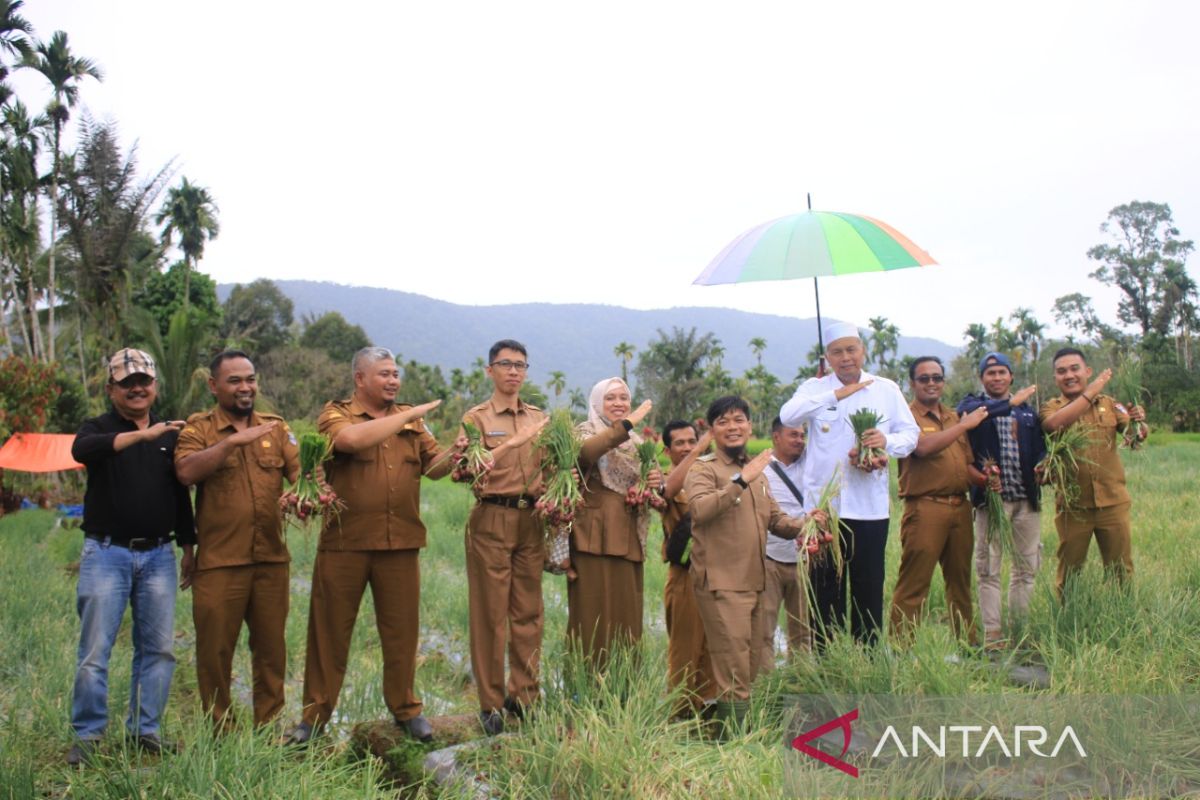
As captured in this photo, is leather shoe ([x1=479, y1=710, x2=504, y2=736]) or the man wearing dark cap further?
the man wearing dark cap

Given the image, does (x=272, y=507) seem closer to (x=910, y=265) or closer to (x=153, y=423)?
(x=153, y=423)

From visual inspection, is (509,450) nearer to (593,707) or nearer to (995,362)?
(593,707)

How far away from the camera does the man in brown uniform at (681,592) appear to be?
18.5 ft

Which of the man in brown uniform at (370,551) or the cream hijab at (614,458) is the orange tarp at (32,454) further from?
the cream hijab at (614,458)

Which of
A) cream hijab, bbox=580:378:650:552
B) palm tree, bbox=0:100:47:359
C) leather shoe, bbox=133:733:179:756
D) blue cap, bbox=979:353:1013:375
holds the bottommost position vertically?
leather shoe, bbox=133:733:179:756

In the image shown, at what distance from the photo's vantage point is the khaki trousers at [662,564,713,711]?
5.66 meters

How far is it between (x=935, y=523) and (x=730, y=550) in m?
1.76

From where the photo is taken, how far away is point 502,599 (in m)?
5.01

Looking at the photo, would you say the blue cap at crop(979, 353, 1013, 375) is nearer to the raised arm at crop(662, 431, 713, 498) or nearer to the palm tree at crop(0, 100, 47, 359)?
the raised arm at crop(662, 431, 713, 498)

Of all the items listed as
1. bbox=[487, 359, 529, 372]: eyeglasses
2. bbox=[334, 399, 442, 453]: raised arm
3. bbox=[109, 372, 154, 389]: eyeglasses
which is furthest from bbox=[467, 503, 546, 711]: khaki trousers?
bbox=[109, 372, 154, 389]: eyeglasses

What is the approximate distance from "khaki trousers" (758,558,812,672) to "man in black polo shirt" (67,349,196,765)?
3.13 m

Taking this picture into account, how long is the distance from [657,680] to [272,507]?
212 cm

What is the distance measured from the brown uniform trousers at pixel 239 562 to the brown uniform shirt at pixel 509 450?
100cm

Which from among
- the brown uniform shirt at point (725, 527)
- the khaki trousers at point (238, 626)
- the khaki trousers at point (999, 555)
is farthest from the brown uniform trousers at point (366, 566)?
the khaki trousers at point (999, 555)
